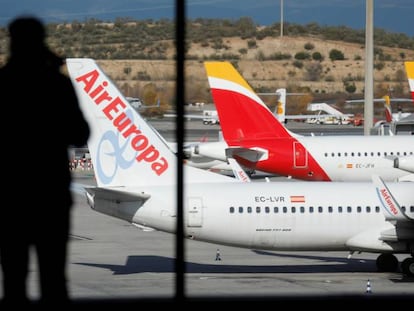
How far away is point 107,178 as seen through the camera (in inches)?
843

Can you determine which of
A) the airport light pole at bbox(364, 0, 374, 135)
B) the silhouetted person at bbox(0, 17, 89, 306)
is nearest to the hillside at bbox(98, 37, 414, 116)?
the airport light pole at bbox(364, 0, 374, 135)

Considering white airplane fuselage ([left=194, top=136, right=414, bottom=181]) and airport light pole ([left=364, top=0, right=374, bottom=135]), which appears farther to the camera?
airport light pole ([left=364, top=0, right=374, bottom=135])

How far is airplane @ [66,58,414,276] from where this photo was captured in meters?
21.1

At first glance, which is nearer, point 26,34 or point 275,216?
point 26,34

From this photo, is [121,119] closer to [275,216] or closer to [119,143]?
[119,143]

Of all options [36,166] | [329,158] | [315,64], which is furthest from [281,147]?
[315,64]

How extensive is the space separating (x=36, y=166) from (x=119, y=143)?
1392 cm

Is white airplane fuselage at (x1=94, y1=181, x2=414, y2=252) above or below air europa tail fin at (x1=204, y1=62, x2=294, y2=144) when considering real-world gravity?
below

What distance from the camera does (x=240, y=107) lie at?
3681 cm

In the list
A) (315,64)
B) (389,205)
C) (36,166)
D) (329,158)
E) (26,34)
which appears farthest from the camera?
(315,64)

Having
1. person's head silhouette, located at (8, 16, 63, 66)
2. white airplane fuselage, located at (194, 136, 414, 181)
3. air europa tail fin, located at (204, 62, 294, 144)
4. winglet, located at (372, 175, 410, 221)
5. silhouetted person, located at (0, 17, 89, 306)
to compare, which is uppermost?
person's head silhouette, located at (8, 16, 63, 66)

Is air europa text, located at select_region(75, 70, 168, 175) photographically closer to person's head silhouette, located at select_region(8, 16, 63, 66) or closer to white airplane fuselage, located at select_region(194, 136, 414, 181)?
person's head silhouette, located at select_region(8, 16, 63, 66)

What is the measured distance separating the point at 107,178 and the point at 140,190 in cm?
76

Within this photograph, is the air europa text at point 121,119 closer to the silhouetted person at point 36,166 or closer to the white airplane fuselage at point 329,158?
the silhouetted person at point 36,166
